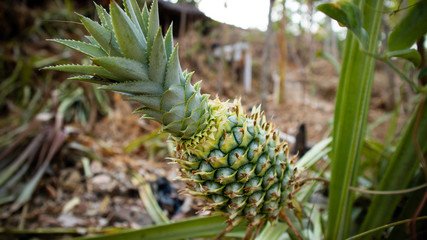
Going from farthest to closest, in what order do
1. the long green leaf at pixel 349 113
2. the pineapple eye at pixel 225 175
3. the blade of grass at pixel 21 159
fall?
the blade of grass at pixel 21 159 → the long green leaf at pixel 349 113 → the pineapple eye at pixel 225 175

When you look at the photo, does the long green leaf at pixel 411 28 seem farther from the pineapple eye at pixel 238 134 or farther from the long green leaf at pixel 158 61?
the long green leaf at pixel 158 61

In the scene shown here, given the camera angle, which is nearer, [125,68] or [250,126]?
[125,68]

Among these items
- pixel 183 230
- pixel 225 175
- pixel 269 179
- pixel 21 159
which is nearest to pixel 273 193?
pixel 269 179

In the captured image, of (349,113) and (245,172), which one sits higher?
(349,113)

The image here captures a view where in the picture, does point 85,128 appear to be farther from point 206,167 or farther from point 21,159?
point 206,167

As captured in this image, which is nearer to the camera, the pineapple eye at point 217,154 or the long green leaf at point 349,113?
the pineapple eye at point 217,154

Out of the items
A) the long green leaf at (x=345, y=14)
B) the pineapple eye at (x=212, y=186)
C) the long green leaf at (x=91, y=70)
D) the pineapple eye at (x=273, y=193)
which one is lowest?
the pineapple eye at (x=273, y=193)

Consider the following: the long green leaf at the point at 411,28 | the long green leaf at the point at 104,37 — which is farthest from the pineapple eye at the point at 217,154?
the long green leaf at the point at 411,28
